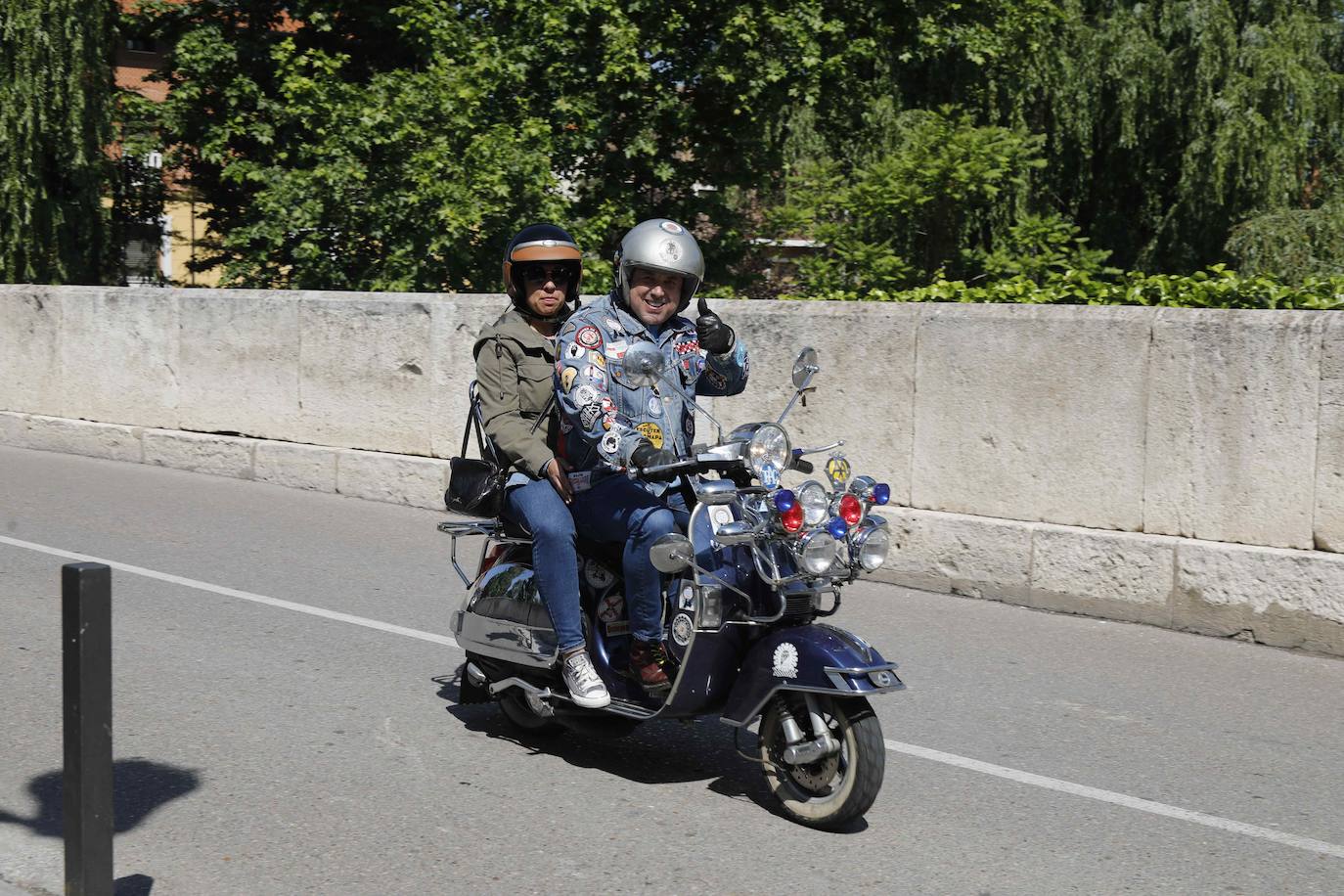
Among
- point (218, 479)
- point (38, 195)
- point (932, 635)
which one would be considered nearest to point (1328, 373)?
point (932, 635)

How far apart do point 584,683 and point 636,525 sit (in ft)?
2.08

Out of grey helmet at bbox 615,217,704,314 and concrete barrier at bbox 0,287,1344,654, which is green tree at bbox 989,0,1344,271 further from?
grey helmet at bbox 615,217,704,314

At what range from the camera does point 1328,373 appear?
763 cm

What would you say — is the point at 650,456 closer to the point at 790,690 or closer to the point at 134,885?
the point at 790,690

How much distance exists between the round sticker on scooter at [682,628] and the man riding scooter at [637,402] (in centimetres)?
14

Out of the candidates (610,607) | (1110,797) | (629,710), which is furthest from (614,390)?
(1110,797)

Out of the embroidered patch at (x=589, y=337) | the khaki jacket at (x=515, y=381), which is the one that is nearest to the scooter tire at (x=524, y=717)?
the khaki jacket at (x=515, y=381)

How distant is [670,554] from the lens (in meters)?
4.80

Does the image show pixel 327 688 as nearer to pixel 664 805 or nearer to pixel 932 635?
pixel 664 805

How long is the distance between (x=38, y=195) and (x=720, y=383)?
18.3 m

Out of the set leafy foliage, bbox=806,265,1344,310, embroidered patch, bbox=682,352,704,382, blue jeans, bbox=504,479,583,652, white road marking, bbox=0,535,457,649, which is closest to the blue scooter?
embroidered patch, bbox=682,352,704,382

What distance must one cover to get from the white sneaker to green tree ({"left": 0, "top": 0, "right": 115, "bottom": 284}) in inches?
704

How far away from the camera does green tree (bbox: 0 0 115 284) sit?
67.5 feet

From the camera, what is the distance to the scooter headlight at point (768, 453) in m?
4.68
